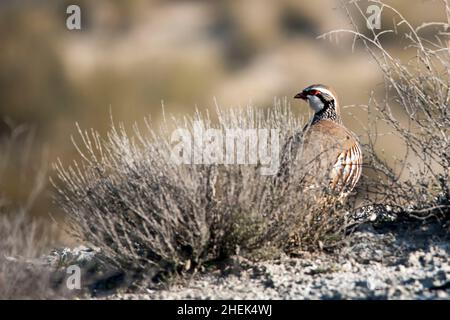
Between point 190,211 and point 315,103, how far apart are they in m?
2.20

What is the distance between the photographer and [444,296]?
5.26 meters

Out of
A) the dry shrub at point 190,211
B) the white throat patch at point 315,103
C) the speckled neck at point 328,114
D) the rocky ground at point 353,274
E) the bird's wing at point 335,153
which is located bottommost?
the rocky ground at point 353,274

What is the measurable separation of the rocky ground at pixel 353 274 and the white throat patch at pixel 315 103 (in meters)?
1.54

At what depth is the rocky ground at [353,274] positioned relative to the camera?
549cm

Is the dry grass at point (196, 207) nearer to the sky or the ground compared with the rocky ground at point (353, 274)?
nearer to the sky

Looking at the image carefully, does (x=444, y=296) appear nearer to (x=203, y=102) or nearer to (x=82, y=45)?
(x=203, y=102)

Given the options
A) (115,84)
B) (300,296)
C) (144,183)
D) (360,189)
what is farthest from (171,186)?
(115,84)

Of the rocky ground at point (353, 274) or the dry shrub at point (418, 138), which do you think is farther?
the dry shrub at point (418, 138)

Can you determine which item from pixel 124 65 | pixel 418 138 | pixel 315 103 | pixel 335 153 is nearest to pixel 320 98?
pixel 315 103

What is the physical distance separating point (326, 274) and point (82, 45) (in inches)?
601

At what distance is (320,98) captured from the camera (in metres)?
7.73

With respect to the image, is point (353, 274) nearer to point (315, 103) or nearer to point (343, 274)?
point (343, 274)

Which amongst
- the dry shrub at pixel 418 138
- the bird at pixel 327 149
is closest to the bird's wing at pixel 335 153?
the bird at pixel 327 149

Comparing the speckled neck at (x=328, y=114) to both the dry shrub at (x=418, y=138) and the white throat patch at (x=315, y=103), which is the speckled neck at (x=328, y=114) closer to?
Result: the white throat patch at (x=315, y=103)
